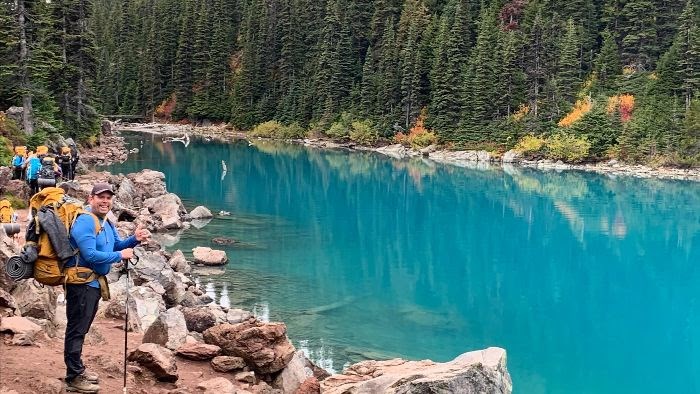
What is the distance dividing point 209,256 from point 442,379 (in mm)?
13457

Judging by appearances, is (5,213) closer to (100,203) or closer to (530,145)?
(100,203)

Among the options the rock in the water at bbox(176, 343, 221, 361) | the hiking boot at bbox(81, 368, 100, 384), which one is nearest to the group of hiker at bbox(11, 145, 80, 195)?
the rock in the water at bbox(176, 343, 221, 361)

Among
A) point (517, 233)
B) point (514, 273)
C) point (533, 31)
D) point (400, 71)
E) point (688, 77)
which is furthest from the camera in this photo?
point (400, 71)

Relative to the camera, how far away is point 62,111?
3744 centimetres

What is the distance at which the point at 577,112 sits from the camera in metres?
61.4

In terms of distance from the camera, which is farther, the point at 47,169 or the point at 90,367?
the point at 47,169

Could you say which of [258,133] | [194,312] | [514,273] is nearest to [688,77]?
[514,273]

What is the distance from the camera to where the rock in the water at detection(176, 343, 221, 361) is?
868cm

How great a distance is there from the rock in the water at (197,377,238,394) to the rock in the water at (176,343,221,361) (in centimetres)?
88

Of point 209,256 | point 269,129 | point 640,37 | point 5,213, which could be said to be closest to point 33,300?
point 5,213

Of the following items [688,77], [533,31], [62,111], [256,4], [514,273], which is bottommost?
[514,273]

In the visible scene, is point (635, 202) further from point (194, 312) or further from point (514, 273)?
point (194, 312)

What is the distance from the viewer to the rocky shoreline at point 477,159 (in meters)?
49.8

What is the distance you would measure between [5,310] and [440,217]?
26233 mm
